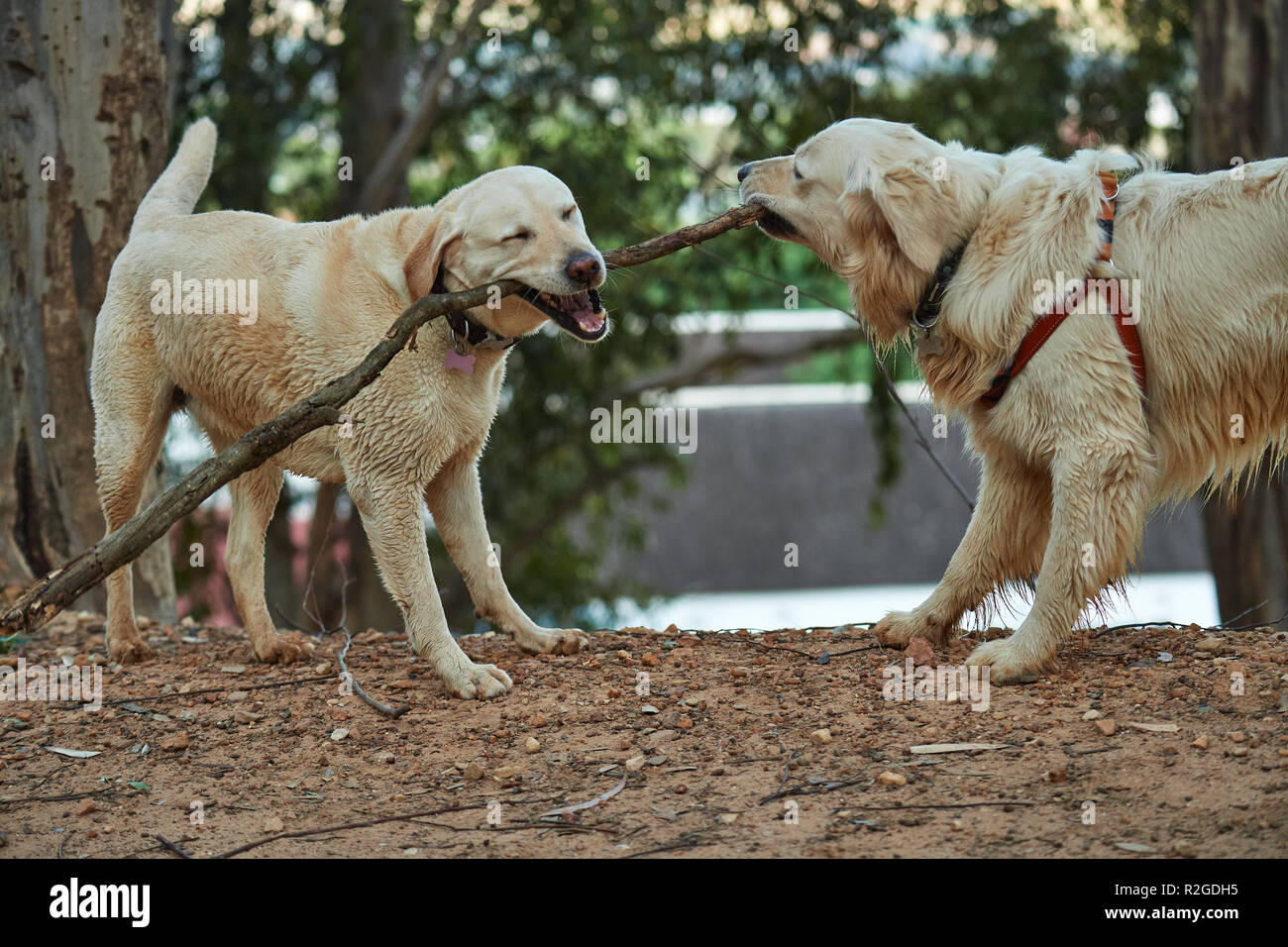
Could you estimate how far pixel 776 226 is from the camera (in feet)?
15.7

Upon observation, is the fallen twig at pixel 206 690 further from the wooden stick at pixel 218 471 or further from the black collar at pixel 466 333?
the black collar at pixel 466 333

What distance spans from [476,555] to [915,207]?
2210 millimetres

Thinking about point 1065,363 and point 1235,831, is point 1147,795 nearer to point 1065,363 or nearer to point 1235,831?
point 1235,831

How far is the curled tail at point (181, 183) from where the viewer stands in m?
5.37

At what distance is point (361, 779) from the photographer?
409 cm

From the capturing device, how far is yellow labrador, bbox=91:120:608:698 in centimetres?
459

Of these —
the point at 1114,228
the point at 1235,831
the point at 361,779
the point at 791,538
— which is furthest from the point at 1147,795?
the point at 791,538

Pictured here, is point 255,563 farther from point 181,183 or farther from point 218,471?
point 181,183

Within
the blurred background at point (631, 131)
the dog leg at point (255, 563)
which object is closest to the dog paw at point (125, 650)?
the dog leg at point (255, 563)

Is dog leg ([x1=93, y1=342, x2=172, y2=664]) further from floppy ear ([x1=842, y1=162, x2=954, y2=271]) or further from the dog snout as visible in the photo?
floppy ear ([x1=842, y1=162, x2=954, y2=271])

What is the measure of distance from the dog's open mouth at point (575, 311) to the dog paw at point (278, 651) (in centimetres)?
189

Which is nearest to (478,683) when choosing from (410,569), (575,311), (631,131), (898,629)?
(410,569)

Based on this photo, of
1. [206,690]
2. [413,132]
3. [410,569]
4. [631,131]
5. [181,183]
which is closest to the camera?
[410,569]
